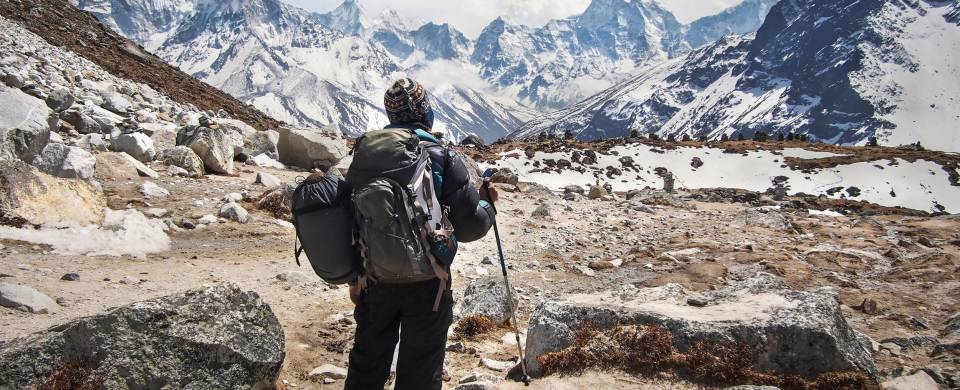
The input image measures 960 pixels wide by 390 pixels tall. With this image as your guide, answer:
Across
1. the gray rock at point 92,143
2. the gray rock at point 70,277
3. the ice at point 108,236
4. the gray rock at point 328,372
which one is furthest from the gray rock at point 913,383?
the gray rock at point 92,143

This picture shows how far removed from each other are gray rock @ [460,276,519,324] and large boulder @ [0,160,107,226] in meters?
6.86

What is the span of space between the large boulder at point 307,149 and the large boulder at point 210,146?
3813mm

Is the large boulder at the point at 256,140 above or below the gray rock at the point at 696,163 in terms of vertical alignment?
below

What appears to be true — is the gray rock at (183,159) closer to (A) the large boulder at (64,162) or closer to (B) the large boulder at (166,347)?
(A) the large boulder at (64,162)

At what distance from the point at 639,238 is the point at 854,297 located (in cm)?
642

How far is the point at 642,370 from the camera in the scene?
5.37m

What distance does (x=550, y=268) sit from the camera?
12.4m

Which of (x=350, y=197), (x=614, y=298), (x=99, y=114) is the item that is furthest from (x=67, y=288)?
(x=99, y=114)

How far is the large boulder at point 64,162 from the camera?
416 inches

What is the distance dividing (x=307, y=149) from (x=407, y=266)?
16.9 meters

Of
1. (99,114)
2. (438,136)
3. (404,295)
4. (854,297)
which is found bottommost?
(854,297)

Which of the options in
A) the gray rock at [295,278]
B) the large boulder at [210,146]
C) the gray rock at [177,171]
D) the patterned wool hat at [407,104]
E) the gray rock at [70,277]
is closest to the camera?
the patterned wool hat at [407,104]

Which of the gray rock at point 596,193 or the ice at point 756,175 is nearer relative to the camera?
the gray rock at point 596,193

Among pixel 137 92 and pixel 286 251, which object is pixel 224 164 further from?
pixel 137 92
